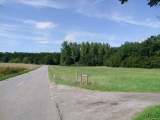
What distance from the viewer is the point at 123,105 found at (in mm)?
10180

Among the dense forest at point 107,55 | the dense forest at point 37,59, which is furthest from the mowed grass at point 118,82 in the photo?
the dense forest at point 37,59

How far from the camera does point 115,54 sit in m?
123

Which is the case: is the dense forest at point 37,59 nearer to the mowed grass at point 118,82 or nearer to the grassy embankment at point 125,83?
the mowed grass at point 118,82

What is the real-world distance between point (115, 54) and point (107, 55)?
40.7ft

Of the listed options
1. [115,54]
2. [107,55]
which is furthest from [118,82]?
[107,55]

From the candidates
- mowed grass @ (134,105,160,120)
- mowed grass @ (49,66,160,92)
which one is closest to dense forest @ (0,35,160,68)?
mowed grass @ (49,66,160,92)

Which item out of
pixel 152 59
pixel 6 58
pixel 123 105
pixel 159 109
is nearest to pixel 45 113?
pixel 123 105

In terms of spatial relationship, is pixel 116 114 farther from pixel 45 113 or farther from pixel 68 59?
pixel 68 59

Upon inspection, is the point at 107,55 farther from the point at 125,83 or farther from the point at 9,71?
the point at 125,83

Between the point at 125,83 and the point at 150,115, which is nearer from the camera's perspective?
the point at 150,115

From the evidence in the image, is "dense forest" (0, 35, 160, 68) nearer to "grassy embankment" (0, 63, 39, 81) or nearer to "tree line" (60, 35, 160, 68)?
"tree line" (60, 35, 160, 68)

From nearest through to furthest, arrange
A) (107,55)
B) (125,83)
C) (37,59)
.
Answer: (125,83), (107,55), (37,59)

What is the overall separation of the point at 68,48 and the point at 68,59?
25.4 feet

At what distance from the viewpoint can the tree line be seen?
102 meters
